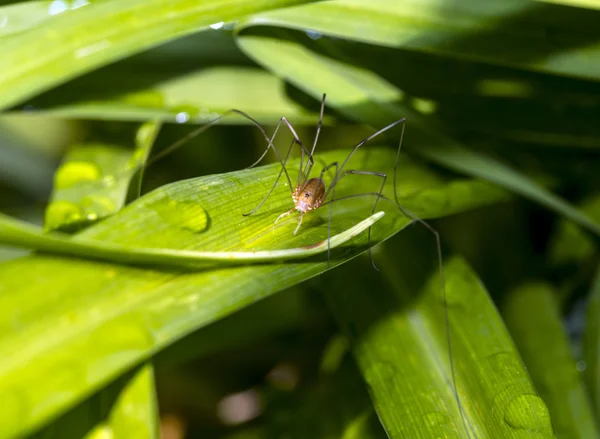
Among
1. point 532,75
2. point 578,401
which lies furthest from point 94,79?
point 578,401

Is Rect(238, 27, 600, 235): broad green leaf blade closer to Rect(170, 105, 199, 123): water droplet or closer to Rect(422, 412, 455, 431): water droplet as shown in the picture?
Rect(170, 105, 199, 123): water droplet

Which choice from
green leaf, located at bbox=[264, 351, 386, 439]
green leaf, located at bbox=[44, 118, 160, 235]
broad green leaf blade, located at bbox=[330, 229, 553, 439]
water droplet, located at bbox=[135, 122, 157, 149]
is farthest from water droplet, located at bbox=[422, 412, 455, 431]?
water droplet, located at bbox=[135, 122, 157, 149]

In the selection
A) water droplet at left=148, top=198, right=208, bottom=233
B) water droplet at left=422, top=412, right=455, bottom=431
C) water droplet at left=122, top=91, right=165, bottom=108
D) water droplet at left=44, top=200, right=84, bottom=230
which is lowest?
water droplet at left=422, top=412, right=455, bottom=431

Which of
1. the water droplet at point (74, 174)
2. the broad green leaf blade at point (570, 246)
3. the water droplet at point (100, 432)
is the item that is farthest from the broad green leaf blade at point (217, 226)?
the broad green leaf blade at point (570, 246)

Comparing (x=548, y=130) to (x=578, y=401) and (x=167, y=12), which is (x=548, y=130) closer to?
(x=578, y=401)

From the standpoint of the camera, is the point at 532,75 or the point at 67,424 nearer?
the point at 67,424

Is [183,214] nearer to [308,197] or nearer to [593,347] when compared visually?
[308,197]
